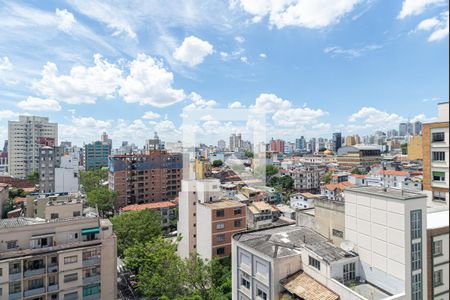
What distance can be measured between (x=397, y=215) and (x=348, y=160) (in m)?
26.5

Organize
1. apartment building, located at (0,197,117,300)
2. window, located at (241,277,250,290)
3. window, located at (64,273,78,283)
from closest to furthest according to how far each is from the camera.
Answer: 1. window, located at (241,277,250,290)
2. apartment building, located at (0,197,117,300)
3. window, located at (64,273,78,283)

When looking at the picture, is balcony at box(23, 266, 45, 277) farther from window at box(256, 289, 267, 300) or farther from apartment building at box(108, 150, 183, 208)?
apartment building at box(108, 150, 183, 208)

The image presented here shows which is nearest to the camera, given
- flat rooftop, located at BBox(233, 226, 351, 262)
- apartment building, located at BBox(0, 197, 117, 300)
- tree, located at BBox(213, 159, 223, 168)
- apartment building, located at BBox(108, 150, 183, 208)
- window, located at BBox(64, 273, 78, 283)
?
flat rooftop, located at BBox(233, 226, 351, 262)

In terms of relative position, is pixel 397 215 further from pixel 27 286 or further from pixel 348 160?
pixel 348 160

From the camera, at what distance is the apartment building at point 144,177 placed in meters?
16.8

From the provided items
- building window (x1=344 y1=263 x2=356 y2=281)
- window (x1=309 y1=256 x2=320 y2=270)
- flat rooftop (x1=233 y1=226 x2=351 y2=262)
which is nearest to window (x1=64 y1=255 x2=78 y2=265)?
flat rooftop (x1=233 y1=226 x2=351 y2=262)

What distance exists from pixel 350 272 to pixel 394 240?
935mm

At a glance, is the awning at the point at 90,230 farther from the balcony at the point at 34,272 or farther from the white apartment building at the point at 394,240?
the white apartment building at the point at 394,240

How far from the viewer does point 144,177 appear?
17.4m

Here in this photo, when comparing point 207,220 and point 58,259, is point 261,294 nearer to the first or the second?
point 207,220

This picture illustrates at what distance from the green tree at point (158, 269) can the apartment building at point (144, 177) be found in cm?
948

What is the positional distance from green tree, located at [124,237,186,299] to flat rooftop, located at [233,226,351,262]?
222 centimetres

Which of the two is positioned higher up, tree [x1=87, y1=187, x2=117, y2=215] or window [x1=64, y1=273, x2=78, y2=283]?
tree [x1=87, y1=187, x2=117, y2=215]

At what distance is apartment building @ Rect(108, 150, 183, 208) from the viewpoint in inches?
663
